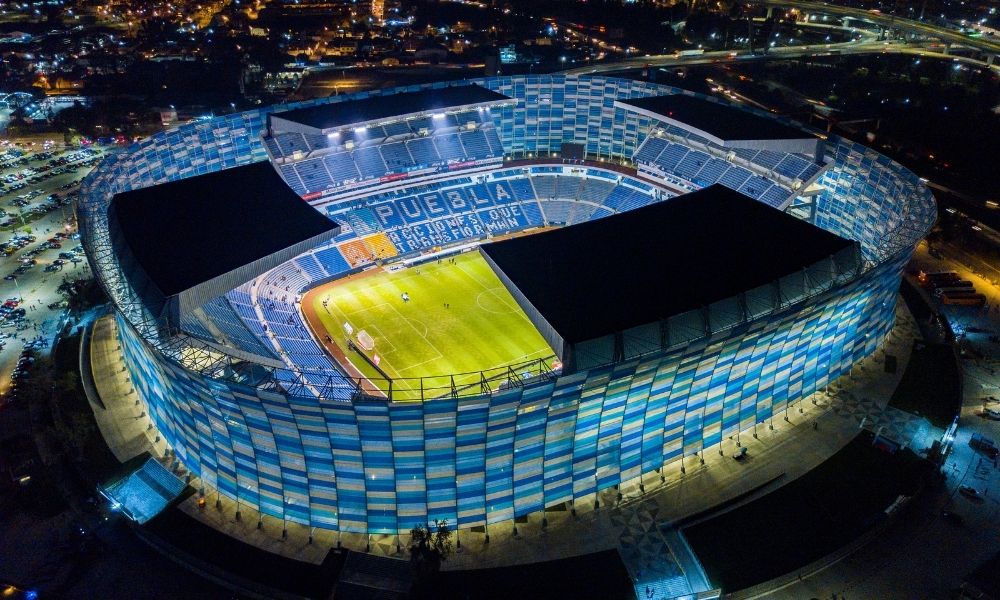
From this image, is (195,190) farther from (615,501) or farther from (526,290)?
(615,501)

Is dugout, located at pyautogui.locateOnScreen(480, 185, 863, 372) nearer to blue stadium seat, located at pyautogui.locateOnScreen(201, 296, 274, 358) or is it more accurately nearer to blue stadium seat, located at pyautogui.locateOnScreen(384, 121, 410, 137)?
blue stadium seat, located at pyautogui.locateOnScreen(201, 296, 274, 358)

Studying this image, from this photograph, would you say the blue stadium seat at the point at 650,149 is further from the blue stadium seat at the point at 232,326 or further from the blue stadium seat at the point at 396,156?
the blue stadium seat at the point at 232,326

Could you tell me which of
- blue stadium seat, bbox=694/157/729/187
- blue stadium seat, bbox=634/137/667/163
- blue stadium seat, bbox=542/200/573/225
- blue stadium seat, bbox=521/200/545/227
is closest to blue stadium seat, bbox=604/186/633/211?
blue stadium seat, bbox=634/137/667/163

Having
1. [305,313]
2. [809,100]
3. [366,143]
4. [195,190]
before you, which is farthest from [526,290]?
[809,100]

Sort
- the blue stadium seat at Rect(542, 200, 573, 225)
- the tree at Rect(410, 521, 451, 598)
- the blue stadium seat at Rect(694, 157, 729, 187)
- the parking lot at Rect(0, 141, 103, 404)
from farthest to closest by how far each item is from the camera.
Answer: the blue stadium seat at Rect(542, 200, 573, 225)
the blue stadium seat at Rect(694, 157, 729, 187)
the parking lot at Rect(0, 141, 103, 404)
the tree at Rect(410, 521, 451, 598)

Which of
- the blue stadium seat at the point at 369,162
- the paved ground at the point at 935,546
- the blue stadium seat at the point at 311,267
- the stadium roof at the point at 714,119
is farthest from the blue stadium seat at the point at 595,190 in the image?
the paved ground at the point at 935,546
